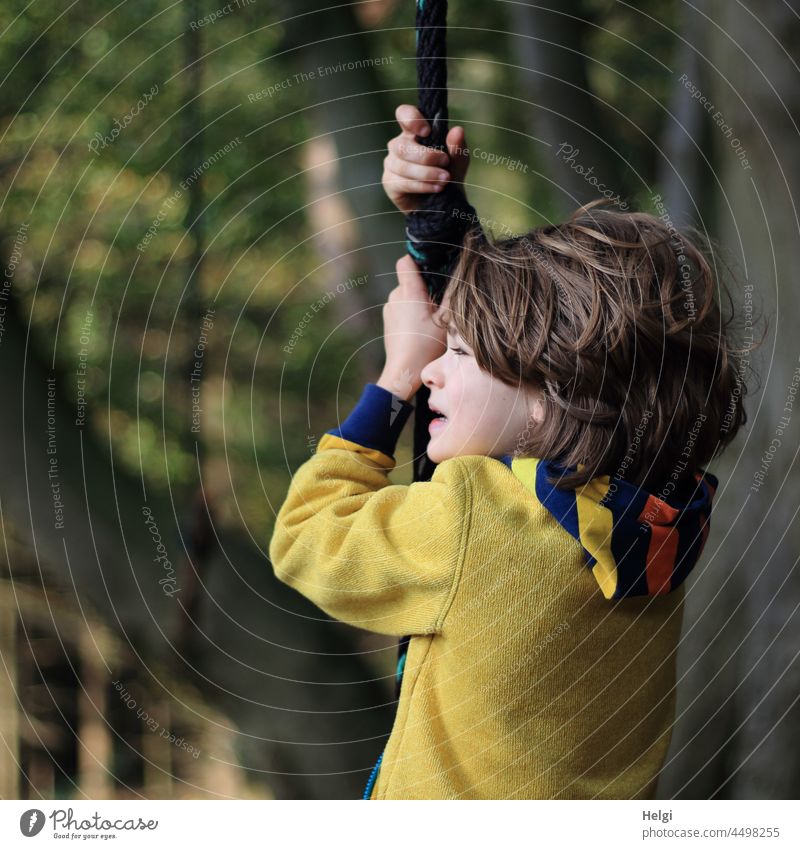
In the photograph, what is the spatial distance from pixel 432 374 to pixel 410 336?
0.16 feet

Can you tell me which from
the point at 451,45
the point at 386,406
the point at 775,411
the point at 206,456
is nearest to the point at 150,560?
the point at 206,456

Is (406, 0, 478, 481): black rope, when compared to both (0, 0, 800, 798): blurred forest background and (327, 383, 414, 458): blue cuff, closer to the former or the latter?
(327, 383, 414, 458): blue cuff

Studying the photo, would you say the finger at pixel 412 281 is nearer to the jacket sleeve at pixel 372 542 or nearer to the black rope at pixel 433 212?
the black rope at pixel 433 212

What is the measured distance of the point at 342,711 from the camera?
1.23 metres

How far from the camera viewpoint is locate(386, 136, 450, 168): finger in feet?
1.92

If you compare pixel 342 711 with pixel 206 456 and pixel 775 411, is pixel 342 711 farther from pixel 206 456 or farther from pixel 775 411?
pixel 775 411

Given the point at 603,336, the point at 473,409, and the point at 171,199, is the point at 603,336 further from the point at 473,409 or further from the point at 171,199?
the point at 171,199

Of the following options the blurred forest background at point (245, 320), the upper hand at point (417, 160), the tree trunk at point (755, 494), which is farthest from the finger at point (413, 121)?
the tree trunk at point (755, 494)

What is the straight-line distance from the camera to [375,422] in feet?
1.96

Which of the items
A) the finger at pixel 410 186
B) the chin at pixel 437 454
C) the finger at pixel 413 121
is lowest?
the chin at pixel 437 454

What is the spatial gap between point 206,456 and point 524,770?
2.93 feet

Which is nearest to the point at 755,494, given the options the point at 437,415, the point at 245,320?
the point at 437,415

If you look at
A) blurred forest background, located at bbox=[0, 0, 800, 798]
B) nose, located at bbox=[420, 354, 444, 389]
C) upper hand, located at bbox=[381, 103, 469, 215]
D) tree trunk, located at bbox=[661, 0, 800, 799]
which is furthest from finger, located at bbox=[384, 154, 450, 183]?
tree trunk, located at bbox=[661, 0, 800, 799]

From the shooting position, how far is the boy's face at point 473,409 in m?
0.56
